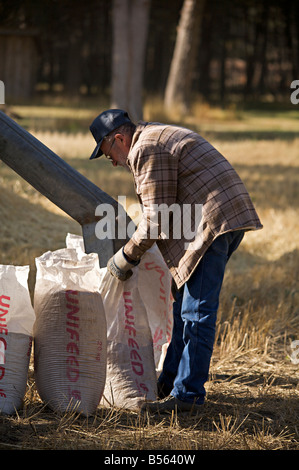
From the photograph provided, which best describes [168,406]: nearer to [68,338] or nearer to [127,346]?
[127,346]

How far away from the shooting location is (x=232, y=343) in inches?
184

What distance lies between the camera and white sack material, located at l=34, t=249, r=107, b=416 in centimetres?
338

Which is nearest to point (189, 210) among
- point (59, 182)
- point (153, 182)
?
point (153, 182)

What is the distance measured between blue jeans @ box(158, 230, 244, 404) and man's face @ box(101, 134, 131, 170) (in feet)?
2.17

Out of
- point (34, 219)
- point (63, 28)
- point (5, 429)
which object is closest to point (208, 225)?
point (5, 429)

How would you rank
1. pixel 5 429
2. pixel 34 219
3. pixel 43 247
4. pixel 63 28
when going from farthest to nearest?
pixel 63 28 < pixel 34 219 < pixel 43 247 < pixel 5 429

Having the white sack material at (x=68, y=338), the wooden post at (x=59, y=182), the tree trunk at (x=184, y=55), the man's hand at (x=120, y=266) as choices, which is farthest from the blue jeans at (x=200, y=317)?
the tree trunk at (x=184, y=55)

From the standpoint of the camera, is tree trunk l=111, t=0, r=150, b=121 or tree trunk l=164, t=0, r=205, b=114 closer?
tree trunk l=111, t=0, r=150, b=121

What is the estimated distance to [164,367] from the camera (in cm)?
384

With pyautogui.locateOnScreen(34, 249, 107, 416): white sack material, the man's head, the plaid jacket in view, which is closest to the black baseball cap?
the man's head

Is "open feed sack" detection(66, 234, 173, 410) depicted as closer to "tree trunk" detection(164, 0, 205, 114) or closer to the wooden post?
the wooden post

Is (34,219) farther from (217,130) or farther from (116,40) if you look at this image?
(217,130)
